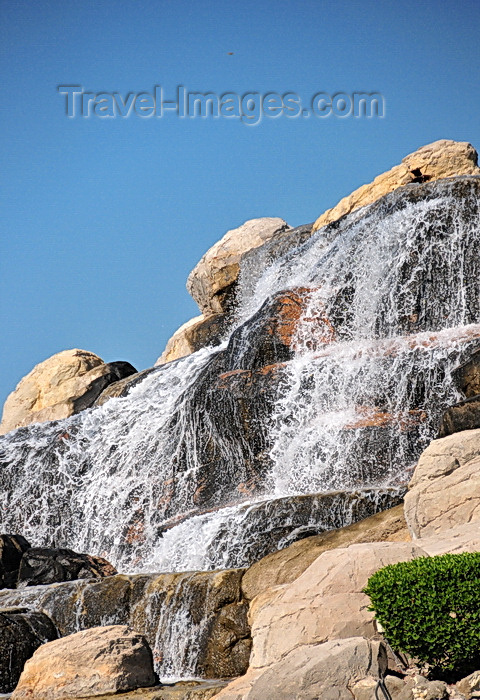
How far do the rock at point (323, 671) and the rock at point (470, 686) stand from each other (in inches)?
26.1

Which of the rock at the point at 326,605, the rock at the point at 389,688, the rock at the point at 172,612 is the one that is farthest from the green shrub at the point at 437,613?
the rock at the point at 172,612

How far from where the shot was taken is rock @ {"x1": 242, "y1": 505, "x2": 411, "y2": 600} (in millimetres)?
11273

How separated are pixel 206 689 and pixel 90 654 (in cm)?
153

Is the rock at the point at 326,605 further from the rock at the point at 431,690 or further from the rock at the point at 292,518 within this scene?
the rock at the point at 292,518

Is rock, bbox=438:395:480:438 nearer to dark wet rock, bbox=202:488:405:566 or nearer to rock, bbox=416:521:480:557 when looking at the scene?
dark wet rock, bbox=202:488:405:566

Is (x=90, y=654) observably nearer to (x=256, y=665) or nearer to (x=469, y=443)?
(x=256, y=665)

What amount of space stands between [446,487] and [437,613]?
8.90ft

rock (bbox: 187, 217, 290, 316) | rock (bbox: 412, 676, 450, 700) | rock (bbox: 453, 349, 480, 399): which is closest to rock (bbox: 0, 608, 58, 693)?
rock (bbox: 412, 676, 450, 700)

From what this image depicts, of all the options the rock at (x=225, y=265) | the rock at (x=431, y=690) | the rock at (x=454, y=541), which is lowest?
the rock at (x=431, y=690)

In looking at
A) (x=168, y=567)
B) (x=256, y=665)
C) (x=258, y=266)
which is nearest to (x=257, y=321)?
(x=168, y=567)

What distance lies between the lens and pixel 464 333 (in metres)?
19.0

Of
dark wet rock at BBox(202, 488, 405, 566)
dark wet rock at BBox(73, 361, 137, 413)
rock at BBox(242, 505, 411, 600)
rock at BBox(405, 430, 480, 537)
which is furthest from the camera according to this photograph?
dark wet rock at BBox(73, 361, 137, 413)

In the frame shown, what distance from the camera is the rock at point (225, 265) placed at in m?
35.5

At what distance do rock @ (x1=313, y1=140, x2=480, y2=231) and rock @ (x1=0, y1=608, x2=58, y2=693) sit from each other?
21365 mm
